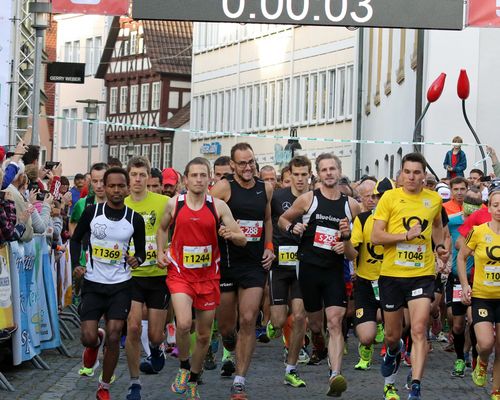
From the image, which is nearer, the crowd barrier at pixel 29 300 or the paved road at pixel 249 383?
the paved road at pixel 249 383

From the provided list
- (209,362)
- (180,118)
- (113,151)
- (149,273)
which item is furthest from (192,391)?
(113,151)

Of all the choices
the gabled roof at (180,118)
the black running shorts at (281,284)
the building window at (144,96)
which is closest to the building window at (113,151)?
the building window at (144,96)

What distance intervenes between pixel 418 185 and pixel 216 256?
1.69 m

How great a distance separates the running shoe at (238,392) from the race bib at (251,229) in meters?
1.28

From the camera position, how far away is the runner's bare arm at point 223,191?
13.2 metres

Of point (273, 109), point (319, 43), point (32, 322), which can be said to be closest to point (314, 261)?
point (32, 322)

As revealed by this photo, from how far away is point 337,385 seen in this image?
41.3 ft

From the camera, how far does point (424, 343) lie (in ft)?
40.7

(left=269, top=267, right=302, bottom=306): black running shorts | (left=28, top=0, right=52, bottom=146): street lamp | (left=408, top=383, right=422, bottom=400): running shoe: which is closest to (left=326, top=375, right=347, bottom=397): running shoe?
(left=408, top=383, right=422, bottom=400): running shoe

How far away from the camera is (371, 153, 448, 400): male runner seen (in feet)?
41.0

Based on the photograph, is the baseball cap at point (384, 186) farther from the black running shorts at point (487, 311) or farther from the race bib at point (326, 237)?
the black running shorts at point (487, 311)

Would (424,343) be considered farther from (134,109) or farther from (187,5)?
(134,109)

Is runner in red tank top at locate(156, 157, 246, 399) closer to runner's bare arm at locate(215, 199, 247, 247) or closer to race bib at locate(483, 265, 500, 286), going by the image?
runner's bare arm at locate(215, 199, 247, 247)

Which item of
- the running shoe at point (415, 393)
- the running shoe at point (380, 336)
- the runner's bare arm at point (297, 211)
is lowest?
the running shoe at point (380, 336)
